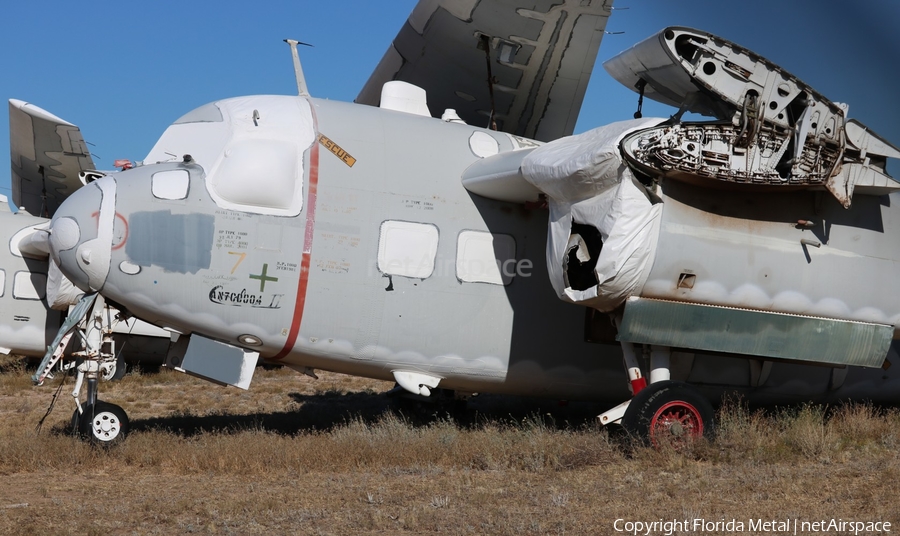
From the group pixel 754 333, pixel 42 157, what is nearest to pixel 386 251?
pixel 754 333

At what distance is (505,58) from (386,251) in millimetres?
4063

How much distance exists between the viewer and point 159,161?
10055 mm

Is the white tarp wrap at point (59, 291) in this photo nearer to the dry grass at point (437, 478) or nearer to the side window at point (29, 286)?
the side window at point (29, 286)

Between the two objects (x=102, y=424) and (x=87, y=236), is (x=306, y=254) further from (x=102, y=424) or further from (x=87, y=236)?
(x=102, y=424)

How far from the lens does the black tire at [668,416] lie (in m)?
9.19

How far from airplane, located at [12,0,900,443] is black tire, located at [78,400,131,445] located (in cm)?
2

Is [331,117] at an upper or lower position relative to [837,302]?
upper

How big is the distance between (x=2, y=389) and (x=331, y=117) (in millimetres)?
11537

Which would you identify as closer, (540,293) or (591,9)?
(540,293)

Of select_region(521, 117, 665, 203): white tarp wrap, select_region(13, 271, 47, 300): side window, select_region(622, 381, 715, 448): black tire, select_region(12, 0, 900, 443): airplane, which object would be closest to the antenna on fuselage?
select_region(12, 0, 900, 443): airplane

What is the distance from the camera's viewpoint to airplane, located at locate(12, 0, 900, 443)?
916 cm

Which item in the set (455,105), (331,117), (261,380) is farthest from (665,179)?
(261,380)

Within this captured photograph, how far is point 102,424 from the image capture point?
32.7ft

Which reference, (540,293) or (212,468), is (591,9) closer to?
(540,293)
